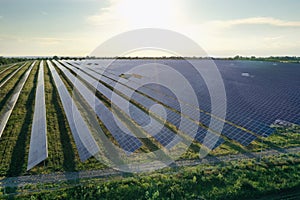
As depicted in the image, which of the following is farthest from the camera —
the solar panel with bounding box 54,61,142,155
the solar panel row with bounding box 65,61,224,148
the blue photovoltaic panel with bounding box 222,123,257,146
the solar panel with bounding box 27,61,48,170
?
the solar panel row with bounding box 65,61,224,148

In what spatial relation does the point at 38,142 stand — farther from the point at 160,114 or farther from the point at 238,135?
the point at 238,135

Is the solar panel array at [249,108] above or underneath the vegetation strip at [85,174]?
above

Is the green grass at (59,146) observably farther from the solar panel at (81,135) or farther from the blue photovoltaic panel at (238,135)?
the blue photovoltaic panel at (238,135)

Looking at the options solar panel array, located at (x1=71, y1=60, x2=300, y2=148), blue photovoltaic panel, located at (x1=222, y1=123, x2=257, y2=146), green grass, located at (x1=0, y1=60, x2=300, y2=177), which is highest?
solar panel array, located at (x1=71, y1=60, x2=300, y2=148)

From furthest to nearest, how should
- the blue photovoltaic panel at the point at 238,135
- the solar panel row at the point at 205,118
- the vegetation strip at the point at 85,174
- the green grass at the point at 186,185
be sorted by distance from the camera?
the solar panel row at the point at 205,118 → the blue photovoltaic panel at the point at 238,135 → the vegetation strip at the point at 85,174 → the green grass at the point at 186,185

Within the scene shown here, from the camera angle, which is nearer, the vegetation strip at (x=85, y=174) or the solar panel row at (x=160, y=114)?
the vegetation strip at (x=85, y=174)

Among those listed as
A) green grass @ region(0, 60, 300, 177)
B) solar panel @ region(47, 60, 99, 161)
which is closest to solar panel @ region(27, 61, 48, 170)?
green grass @ region(0, 60, 300, 177)

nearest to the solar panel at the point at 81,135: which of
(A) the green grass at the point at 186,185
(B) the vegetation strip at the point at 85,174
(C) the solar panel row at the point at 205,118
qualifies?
(B) the vegetation strip at the point at 85,174

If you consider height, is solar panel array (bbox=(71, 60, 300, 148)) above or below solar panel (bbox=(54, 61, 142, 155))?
above

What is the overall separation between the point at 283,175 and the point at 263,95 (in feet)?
52.3

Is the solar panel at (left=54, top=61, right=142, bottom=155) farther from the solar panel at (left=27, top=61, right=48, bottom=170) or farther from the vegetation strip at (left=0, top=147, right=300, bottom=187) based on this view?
the solar panel at (left=27, top=61, right=48, bottom=170)

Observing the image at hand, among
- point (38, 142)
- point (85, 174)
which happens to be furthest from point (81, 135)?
point (85, 174)

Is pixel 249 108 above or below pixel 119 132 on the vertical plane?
above

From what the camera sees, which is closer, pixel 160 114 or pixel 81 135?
pixel 81 135
